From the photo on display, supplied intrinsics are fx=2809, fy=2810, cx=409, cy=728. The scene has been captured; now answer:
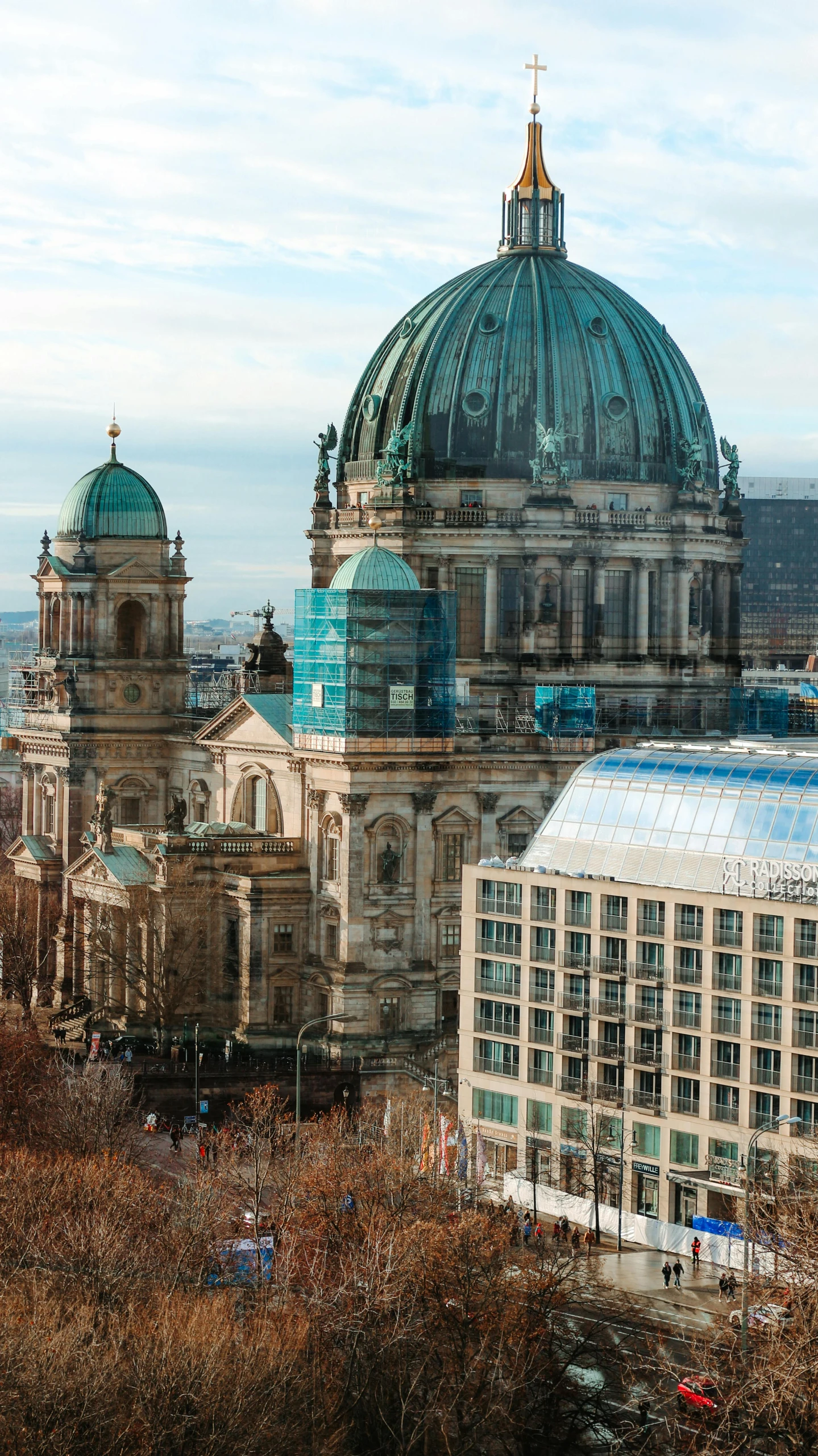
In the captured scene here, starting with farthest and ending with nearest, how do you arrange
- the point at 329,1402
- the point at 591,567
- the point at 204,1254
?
the point at 591,567 → the point at 204,1254 → the point at 329,1402

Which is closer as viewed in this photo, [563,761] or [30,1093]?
[30,1093]

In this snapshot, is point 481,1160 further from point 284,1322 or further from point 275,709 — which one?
point 275,709

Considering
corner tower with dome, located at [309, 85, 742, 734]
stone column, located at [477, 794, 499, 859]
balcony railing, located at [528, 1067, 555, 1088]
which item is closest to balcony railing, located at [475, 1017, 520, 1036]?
balcony railing, located at [528, 1067, 555, 1088]

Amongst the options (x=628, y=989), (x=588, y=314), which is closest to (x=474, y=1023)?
(x=628, y=989)

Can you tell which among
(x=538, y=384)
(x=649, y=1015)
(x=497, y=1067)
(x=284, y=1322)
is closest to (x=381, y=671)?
(x=538, y=384)

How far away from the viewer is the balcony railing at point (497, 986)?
125875 millimetres

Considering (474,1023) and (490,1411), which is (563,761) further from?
(490,1411)

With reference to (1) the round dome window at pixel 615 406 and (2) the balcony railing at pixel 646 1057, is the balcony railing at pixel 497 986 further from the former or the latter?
(1) the round dome window at pixel 615 406

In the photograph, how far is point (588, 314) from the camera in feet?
563

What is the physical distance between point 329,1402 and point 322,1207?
845 inches

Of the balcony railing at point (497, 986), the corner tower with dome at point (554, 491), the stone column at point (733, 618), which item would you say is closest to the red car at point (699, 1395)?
the balcony railing at point (497, 986)

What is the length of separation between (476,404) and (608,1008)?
2379 inches

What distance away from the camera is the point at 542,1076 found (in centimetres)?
12319

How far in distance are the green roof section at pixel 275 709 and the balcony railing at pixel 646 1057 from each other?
159 feet
